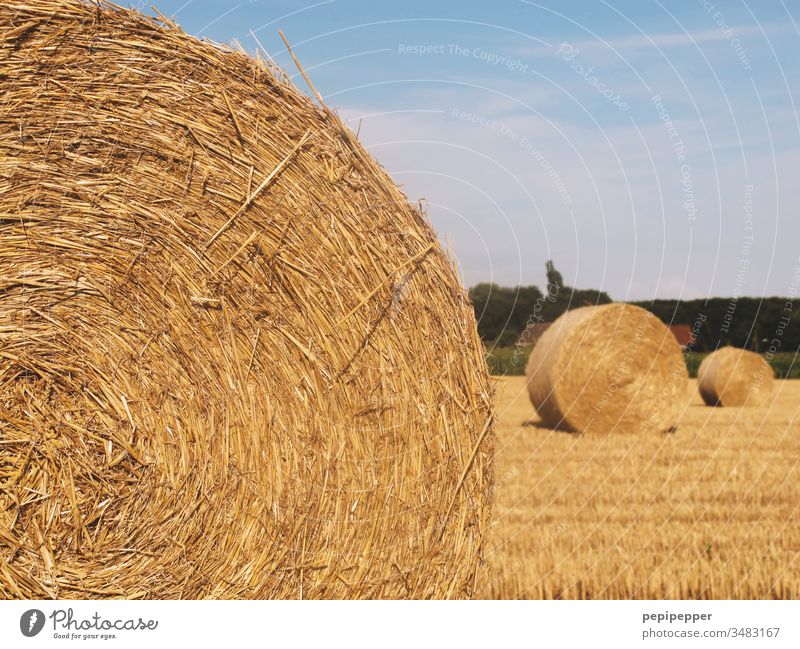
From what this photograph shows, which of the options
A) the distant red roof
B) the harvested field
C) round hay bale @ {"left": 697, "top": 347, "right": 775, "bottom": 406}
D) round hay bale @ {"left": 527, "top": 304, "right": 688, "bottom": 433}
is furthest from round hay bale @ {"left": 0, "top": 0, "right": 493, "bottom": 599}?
the distant red roof

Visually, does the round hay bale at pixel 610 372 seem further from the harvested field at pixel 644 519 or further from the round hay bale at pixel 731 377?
the round hay bale at pixel 731 377

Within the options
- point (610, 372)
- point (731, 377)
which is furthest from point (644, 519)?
point (731, 377)

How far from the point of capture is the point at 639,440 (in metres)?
8.63

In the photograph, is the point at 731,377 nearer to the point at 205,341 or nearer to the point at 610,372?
the point at 610,372

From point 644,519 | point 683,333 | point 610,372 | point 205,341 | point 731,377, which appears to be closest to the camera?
point 205,341

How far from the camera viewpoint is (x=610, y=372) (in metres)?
9.01

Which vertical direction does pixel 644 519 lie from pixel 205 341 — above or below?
below

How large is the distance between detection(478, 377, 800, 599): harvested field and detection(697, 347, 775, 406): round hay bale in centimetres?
528

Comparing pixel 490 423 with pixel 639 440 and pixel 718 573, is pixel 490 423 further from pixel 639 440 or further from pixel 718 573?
pixel 639 440

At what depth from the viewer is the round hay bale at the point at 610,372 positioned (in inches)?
352

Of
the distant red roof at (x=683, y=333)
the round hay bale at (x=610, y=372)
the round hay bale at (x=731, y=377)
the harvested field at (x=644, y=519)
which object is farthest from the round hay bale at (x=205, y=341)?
the distant red roof at (x=683, y=333)

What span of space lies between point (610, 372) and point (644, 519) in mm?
4027

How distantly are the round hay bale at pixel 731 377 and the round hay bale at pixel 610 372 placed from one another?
4662 millimetres

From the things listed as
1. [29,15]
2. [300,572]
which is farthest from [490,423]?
[29,15]
